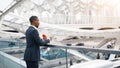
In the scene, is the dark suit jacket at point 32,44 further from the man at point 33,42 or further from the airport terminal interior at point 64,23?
the airport terminal interior at point 64,23

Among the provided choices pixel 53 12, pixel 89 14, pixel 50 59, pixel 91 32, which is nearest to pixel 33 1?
pixel 53 12

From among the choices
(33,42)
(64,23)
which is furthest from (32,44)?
(64,23)

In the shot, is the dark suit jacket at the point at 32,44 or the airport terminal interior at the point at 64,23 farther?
the airport terminal interior at the point at 64,23

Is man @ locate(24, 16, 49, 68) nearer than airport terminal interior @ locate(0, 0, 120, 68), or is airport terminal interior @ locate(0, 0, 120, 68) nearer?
man @ locate(24, 16, 49, 68)

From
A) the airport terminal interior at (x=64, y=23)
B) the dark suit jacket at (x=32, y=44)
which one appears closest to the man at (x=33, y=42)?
the dark suit jacket at (x=32, y=44)

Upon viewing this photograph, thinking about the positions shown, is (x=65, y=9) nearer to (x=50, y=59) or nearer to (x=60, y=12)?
(x=60, y=12)

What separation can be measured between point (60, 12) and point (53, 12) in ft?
1.25

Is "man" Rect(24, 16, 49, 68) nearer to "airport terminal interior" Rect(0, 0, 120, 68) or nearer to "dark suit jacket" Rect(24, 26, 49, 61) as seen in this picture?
"dark suit jacket" Rect(24, 26, 49, 61)

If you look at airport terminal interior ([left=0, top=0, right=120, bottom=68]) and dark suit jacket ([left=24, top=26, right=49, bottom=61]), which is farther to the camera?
airport terminal interior ([left=0, top=0, right=120, bottom=68])

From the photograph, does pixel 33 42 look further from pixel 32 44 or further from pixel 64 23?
pixel 64 23

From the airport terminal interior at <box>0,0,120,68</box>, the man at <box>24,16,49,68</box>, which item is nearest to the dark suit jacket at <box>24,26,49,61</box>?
the man at <box>24,16,49,68</box>

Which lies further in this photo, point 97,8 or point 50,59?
point 97,8

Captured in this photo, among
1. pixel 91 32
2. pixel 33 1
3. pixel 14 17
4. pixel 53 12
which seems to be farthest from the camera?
pixel 53 12

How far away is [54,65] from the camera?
3.58 metres
